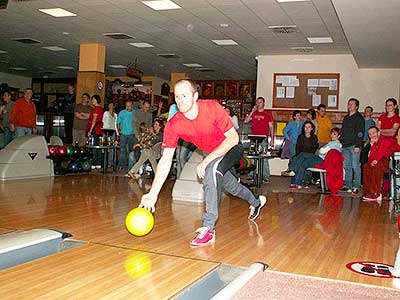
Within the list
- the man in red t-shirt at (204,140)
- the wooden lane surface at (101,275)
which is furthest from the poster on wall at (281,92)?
the wooden lane surface at (101,275)

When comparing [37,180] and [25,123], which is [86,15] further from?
[37,180]

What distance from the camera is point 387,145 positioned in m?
5.07

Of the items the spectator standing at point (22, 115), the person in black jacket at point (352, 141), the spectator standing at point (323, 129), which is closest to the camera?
the person in black jacket at point (352, 141)

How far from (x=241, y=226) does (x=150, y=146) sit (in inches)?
119

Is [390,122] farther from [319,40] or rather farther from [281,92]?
[281,92]

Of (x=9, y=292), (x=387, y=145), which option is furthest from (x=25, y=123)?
(x=9, y=292)

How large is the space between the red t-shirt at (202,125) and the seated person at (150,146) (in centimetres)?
350

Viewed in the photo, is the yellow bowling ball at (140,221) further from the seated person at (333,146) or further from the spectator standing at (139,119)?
the spectator standing at (139,119)

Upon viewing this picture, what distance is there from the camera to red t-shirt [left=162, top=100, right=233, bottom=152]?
8.31 feet

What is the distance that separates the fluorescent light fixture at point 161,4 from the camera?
5996 millimetres

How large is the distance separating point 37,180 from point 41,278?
3.91 m

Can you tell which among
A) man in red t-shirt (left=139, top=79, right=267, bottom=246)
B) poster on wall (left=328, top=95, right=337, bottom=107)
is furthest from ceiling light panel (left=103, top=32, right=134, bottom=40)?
man in red t-shirt (left=139, top=79, right=267, bottom=246)

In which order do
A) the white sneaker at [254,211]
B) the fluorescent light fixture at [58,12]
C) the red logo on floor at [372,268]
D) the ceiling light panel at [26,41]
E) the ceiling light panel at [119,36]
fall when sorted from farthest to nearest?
the ceiling light panel at [26,41] < the ceiling light panel at [119,36] < the fluorescent light fixture at [58,12] < the white sneaker at [254,211] < the red logo on floor at [372,268]

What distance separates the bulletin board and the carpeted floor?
6819 mm
